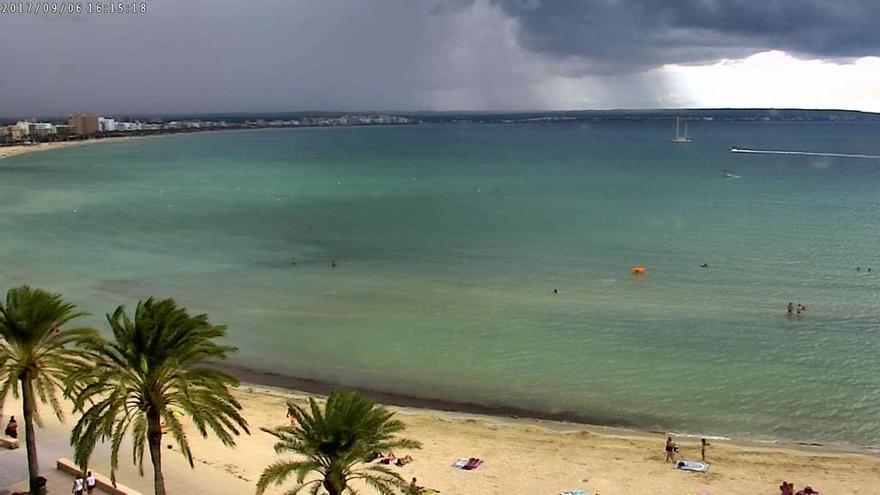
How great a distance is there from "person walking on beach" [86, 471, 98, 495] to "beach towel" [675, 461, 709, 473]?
50.0ft

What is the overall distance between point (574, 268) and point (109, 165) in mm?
119356

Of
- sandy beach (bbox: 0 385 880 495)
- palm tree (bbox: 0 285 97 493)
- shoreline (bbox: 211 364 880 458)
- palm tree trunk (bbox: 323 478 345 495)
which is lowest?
sandy beach (bbox: 0 385 880 495)

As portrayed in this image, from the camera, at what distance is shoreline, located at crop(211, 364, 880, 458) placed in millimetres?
24188

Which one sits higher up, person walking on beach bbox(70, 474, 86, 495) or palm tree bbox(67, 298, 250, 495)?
palm tree bbox(67, 298, 250, 495)

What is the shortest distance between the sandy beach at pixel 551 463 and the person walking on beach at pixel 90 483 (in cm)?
120

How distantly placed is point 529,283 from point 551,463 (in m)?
23.1

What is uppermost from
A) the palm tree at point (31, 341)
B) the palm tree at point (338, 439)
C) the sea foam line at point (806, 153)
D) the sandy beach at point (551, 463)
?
the sea foam line at point (806, 153)

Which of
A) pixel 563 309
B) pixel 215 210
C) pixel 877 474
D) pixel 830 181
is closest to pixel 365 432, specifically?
pixel 877 474

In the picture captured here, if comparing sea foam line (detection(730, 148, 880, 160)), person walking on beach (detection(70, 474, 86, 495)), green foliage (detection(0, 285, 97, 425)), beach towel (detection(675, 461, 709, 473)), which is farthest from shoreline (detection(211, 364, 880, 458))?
sea foam line (detection(730, 148, 880, 160))

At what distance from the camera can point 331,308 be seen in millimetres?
40281

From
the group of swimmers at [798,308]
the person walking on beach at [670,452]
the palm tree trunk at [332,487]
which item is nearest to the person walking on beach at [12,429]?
the palm tree trunk at [332,487]

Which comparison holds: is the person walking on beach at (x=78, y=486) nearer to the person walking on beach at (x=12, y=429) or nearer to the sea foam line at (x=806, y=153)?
the person walking on beach at (x=12, y=429)

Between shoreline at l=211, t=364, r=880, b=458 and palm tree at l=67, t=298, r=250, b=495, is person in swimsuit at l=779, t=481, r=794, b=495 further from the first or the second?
palm tree at l=67, t=298, r=250, b=495

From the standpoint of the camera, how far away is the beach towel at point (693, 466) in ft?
71.3
